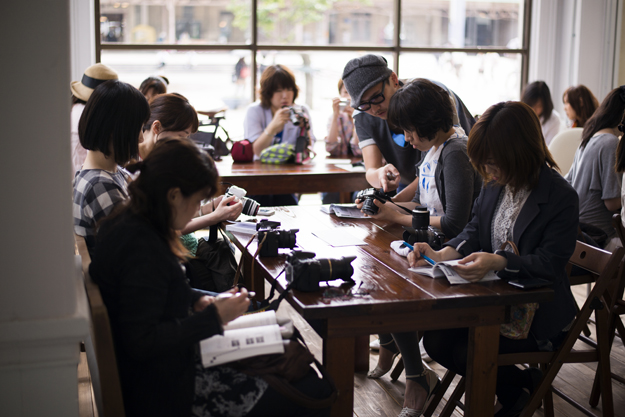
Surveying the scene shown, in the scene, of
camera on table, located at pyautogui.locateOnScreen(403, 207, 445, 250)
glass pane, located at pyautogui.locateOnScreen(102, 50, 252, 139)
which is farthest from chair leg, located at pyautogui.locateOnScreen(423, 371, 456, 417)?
glass pane, located at pyautogui.locateOnScreen(102, 50, 252, 139)

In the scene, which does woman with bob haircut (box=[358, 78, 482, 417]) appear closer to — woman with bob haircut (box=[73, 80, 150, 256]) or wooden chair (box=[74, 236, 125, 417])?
woman with bob haircut (box=[73, 80, 150, 256])

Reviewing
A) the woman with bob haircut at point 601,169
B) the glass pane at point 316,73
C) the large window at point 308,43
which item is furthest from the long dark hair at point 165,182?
the glass pane at point 316,73

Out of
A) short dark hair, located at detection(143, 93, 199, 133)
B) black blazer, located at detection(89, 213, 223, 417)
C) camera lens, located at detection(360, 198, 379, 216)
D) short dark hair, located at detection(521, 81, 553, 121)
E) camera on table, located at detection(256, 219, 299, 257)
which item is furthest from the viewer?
short dark hair, located at detection(521, 81, 553, 121)

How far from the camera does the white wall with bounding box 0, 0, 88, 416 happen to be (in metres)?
1.32

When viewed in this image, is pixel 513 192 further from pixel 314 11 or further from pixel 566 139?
pixel 314 11

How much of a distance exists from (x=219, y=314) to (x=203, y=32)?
465 cm

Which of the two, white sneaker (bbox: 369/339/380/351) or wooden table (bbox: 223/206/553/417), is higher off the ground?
wooden table (bbox: 223/206/553/417)

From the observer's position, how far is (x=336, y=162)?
177 inches

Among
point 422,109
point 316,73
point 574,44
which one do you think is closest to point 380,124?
point 422,109

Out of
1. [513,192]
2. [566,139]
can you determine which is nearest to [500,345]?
[513,192]

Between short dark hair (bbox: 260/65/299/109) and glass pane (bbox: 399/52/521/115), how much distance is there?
216 centimetres

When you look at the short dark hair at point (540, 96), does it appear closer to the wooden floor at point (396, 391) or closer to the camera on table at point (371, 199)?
the wooden floor at point (396, 391)

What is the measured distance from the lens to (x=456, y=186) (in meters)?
2.27

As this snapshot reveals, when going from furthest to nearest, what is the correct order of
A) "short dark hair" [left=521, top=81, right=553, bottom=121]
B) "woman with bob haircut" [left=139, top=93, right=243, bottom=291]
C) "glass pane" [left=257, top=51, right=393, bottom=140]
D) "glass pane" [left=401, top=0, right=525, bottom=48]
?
"glass pane" [left=401, top=0, right=525, bottom=48] < "glass pane" [left=257, top=51, right=393, bottom=140] < "short dark hair" [left=521, top=81, right=553, bottom=121] < "woman with bob haircut" [left=139, top=93, right=243, bottom=291]
